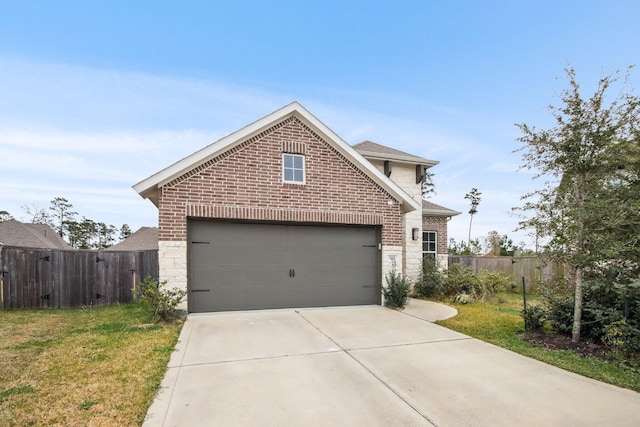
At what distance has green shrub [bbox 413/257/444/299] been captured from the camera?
1100 centimetres

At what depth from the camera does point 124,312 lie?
857 cm

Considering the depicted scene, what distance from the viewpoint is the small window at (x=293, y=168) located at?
327 inches

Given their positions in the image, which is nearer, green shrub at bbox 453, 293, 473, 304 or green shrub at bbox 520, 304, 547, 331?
green shrub at bbox 520, 304, 547, 331

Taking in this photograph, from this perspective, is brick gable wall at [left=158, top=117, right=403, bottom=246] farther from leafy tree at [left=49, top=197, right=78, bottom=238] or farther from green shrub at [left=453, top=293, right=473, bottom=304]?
leafy tree at [left=49, top=197, right=78, bottom=238]

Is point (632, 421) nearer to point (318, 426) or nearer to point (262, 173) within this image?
point (318, 426)

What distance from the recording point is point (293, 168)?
8414 millimetres

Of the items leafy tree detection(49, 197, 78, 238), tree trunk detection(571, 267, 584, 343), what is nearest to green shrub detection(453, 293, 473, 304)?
tree trunk detection(571, 267, 584, 343)

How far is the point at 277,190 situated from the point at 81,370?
520 cm

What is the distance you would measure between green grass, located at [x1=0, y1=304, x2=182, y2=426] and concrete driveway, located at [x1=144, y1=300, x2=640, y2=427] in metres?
0.31

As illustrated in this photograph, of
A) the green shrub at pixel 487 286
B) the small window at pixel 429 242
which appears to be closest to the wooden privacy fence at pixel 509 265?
the small window at pixel 429 242

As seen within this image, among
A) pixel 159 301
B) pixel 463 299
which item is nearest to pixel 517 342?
pixel 463 299

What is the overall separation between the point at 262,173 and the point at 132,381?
5.30 meters

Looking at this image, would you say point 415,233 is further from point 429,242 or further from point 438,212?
point 438,212

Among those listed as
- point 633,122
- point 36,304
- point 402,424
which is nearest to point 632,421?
point 402,424
